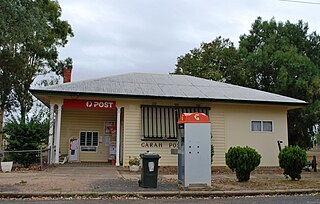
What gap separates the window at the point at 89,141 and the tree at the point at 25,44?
394 cm

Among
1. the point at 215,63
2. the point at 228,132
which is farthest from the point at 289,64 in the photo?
the point at 228,132

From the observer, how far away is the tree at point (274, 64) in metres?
29.3

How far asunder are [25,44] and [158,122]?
55.5ft

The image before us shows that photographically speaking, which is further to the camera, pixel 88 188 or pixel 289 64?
pixel 289 64

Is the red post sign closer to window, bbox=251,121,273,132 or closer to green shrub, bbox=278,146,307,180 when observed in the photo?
window, bbox=251,121,273,132

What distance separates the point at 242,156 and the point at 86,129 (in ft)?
36.6

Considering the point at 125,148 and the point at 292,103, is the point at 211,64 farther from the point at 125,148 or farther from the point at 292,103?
the point at 125,148

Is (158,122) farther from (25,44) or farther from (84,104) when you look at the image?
(25,44)

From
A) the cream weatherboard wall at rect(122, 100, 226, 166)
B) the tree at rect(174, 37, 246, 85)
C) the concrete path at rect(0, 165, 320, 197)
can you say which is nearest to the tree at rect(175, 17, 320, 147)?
the tree at rect(174, 37, 246, 85)

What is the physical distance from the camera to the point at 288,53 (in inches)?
1184

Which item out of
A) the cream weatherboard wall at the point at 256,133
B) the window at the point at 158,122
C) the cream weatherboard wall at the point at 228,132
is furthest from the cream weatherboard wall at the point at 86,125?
the cream weatherboard wall at the point at 256,133

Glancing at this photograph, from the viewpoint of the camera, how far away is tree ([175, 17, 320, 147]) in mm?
29297

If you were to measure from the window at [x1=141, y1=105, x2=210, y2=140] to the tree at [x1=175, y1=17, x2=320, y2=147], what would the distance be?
14.6 metres

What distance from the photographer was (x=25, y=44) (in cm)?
2952
